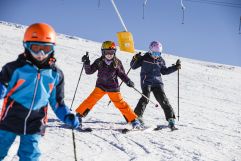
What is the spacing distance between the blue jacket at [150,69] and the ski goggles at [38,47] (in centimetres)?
452

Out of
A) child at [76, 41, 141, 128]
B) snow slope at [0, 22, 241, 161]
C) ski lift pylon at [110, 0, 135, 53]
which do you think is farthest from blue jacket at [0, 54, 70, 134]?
ski lift pylon at [110, 0, 135, 53]

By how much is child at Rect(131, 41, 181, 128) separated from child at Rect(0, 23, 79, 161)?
14.1 ft

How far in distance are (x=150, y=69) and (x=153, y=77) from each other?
197mm

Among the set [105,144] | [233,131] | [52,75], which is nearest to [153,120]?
[233,131]

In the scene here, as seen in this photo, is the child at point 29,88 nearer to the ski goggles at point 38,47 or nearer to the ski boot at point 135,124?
the ski goggles at point 38,47

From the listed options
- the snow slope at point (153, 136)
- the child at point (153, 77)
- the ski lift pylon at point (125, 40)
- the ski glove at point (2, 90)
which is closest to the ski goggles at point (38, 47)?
the ski glove at point (2, 90)

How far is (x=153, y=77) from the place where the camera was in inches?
310

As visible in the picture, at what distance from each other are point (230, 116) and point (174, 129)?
3.60m

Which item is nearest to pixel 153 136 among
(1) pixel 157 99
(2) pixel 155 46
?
(1) pixel 157 99

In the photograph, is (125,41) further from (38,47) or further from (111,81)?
(38,47)

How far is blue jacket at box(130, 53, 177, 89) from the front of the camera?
7.86m

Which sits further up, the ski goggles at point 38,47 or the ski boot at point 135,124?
the ski goggles at point 38,47

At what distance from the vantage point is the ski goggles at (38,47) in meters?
3.48

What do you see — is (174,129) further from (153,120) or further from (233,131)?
(233,131)
